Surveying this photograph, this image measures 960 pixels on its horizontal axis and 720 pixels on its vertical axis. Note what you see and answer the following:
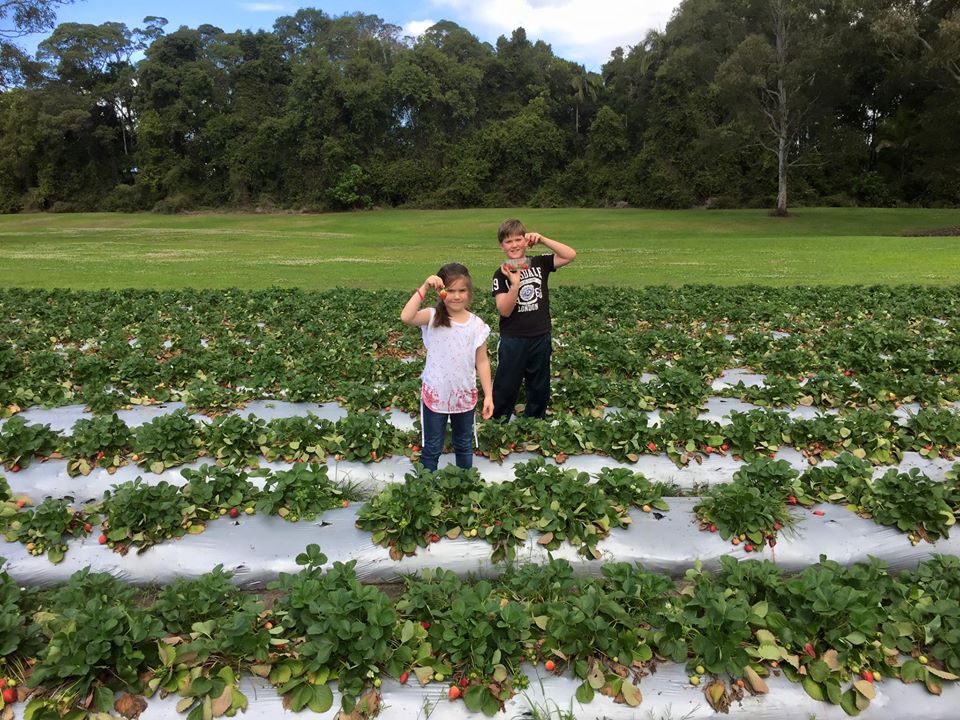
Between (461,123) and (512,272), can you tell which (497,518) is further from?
(461,123)

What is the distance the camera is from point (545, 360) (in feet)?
18.3

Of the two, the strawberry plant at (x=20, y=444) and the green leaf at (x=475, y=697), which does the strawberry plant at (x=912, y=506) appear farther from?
the strawberry plant at (x=20, y=444)

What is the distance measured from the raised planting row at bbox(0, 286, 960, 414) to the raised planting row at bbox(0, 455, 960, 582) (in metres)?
1.99

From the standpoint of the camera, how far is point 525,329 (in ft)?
17.9

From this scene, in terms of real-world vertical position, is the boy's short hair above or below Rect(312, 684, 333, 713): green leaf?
above

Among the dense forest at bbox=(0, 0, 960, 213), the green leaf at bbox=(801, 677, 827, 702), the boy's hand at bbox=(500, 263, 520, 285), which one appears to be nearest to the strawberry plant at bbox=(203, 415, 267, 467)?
the boy's hand at bbox=(500, 263, 520, 285)

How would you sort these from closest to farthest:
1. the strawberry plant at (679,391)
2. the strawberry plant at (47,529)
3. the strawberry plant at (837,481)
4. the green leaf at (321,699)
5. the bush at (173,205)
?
the green leaf at (321,699) < the strawberry plant at (47,529) < the strawberry plant at (837,481) < the strawberry plant at (679,391) < the bush at (173,205)

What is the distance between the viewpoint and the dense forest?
40312 millimetres

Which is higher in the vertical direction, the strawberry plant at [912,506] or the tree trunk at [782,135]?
the tree trunk at [782,135]

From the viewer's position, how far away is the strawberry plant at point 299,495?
13.4 feet

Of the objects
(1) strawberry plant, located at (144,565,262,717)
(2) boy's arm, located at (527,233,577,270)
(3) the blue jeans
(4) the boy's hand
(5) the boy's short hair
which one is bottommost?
(1) strawberry plant, located at (144,565,262,717)

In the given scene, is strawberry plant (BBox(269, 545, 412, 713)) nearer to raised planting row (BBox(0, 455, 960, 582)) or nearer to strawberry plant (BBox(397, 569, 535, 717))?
strawberry plant (BBox(397, 569, 535, 717))

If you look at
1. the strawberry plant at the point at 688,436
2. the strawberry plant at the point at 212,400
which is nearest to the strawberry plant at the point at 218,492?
the strawberry plant at the point at 212,400

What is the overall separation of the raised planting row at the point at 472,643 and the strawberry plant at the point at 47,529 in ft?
2.18
